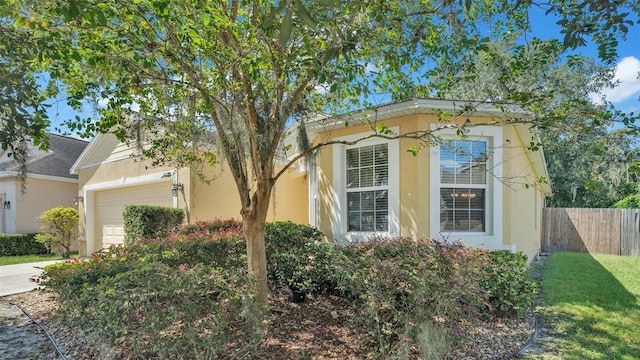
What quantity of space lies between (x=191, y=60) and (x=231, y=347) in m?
3.23

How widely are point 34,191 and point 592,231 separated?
23.3 meters

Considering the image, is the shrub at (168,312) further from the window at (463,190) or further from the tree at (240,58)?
the window at (463,190)

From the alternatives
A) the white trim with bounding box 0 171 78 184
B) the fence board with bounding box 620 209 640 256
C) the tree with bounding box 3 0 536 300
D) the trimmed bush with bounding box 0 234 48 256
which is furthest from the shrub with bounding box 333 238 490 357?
the white trim with bounding box 0 171 78 184

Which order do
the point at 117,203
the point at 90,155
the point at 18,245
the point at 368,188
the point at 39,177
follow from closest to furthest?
the point at 368,188
the point at 117,203
the point at 90,155
the point at 18,245
the point at 39,177

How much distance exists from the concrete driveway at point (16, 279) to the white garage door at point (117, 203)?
240 centimetres

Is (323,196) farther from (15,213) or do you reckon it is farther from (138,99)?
(15,213)

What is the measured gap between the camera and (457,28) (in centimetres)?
320

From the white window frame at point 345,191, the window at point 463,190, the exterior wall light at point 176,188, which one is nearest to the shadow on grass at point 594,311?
the window at point 463,190

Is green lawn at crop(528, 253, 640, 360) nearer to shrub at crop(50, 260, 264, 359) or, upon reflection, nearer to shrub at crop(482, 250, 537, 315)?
shrub at crop(482, 250, 537, 315)

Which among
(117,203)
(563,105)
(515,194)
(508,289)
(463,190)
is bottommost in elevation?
(508,289)

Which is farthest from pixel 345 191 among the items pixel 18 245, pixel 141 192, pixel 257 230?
pixel 18 245

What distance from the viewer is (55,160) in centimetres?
1688

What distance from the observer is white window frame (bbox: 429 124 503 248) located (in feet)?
21.0

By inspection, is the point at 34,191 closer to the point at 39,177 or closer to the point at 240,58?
the point at 39,177
